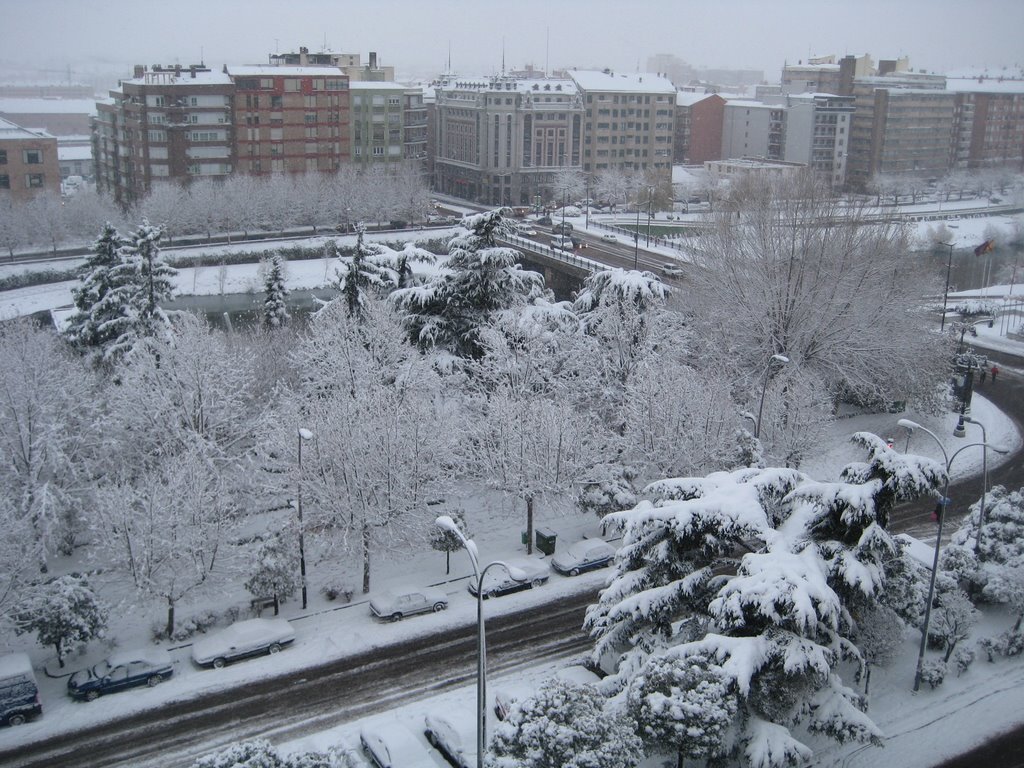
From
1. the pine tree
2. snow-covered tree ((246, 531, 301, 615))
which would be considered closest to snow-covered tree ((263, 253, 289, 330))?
the pine tree

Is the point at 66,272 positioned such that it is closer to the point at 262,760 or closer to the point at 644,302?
the point at 644,302

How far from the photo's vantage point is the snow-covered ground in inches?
864

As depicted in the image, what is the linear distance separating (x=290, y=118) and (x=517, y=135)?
1106 inches

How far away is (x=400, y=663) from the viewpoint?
25.2m

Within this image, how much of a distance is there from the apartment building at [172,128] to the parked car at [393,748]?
258 feet

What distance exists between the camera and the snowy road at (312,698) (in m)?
21.6

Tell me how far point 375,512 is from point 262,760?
13185 mm

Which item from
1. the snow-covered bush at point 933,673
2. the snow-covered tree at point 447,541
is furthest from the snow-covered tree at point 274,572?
the snow-covered bush at point 933,673

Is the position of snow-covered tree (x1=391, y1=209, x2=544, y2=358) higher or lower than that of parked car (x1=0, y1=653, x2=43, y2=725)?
higher

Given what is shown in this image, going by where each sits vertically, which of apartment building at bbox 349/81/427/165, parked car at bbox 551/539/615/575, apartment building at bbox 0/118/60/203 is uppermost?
apartment building at bbox 349/81/427/165

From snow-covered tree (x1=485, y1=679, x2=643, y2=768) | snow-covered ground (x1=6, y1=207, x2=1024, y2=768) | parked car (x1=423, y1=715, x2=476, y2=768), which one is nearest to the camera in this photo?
snow-covered tree (x1=485, y1=679, x2=643, y2=768)

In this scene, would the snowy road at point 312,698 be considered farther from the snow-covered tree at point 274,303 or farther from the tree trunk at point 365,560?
the snow-covered tree at point 274,303

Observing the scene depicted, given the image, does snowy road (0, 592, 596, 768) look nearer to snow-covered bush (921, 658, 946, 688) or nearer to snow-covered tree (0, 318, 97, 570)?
snow-covered tree (0, 318, 97, 570)

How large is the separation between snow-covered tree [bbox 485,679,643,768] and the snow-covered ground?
14.3ft
